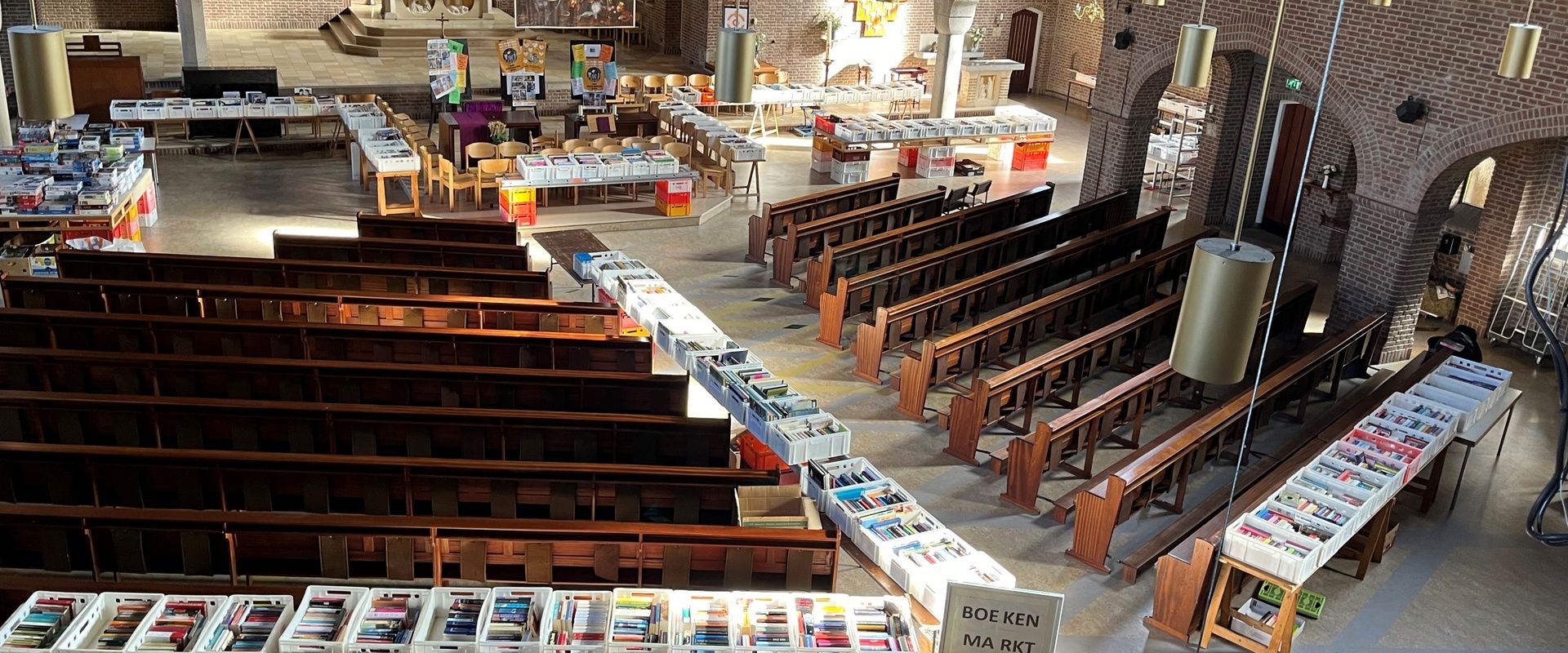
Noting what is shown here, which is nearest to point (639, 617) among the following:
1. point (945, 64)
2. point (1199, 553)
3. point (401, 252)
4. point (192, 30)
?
point (1199, 553)

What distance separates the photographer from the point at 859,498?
9.20m

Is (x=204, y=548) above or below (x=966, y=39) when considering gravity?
below

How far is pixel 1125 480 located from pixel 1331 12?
24.4 ft

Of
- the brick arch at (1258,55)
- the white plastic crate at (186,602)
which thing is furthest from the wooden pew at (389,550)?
the brick arch at (1258,55)

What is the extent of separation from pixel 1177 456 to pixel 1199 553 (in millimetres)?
1677

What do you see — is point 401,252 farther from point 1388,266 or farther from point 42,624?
point 1388,266

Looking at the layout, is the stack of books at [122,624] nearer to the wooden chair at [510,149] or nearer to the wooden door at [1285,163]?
the wooden chair at [510,149]

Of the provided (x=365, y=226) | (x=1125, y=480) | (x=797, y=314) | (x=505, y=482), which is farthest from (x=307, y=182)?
(x=1125, y=480)

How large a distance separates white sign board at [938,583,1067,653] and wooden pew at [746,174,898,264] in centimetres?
970

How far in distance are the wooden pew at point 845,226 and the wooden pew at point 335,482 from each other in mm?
6227

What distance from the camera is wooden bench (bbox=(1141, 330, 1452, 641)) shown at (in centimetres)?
872

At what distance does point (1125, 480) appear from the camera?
31.2 feet

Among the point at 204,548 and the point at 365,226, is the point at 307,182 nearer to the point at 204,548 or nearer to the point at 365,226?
the point at 365,226

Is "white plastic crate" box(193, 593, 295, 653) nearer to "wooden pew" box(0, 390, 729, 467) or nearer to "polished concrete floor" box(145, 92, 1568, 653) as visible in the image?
"wooden pew" box(0, 390, 729, 467)
